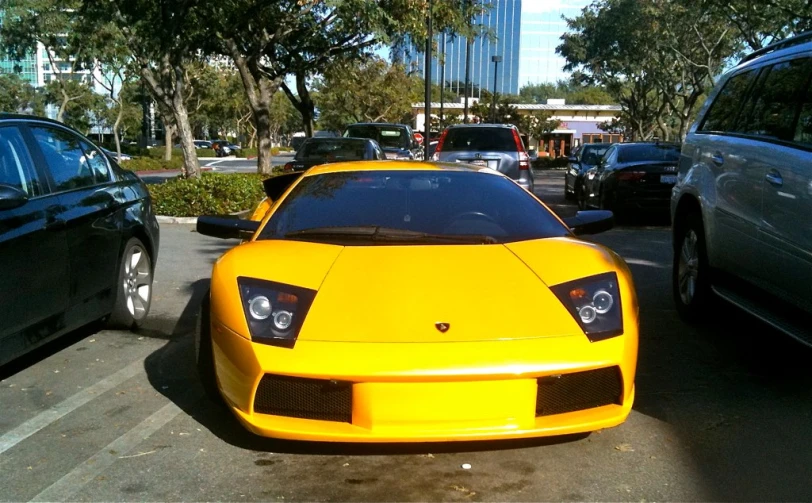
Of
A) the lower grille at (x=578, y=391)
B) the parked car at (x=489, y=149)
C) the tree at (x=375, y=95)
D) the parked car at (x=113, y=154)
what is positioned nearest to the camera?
the lower grille at (x=578, y=391)

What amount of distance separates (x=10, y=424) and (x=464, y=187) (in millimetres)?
2758

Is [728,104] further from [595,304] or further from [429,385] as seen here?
[429,385]

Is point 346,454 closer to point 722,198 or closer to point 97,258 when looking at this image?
point 97,258

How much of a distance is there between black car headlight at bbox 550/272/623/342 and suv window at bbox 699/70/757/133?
2.86 metres

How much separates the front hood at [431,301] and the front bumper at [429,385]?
0.07 meters

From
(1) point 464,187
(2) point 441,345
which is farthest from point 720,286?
(2) point 441,345

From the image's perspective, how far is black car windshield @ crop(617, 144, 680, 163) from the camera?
14172 millimetres

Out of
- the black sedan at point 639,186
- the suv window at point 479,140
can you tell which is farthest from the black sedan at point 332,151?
the black sedan at point 639,186

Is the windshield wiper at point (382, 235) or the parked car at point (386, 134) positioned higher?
the windshield wiper at point (382, 235)

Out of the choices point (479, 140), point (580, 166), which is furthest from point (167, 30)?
point (580, 166)

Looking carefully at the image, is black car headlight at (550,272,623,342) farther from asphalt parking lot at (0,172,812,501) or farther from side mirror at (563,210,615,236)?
side mirror at (563,210,615,236)

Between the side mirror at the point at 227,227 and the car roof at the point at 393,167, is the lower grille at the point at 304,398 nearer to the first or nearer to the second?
the side mirror at the point at 227,227

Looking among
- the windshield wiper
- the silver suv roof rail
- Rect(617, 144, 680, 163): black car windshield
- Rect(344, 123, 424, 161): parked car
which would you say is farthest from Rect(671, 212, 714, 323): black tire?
Rect(344, 123, 424, 161): parked car

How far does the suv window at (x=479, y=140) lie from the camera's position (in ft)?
49.3
